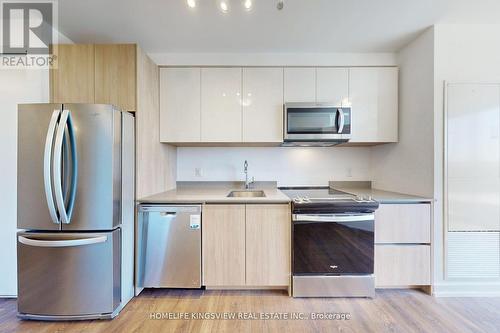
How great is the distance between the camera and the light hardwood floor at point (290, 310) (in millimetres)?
1699

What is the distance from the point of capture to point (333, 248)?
203 centimetres

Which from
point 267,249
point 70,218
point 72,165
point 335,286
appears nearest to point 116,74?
point 72,165

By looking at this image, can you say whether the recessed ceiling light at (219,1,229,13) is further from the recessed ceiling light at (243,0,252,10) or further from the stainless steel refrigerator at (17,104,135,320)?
the stainless steel refrigerator at (17,104,135,320)

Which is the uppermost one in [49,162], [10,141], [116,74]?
[116,74]

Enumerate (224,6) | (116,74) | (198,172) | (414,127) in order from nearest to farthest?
(224,6), (116,74), (414,127), (198,172)

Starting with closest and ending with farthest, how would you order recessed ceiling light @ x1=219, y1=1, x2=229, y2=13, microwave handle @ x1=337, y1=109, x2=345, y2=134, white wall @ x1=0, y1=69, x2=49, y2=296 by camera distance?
1. recessed ceiling light @ x1=219, y1=1, x2=229, y2=13
2. white wall @ x1=0, y1=69, x2=49, y2=296
3. microwave handle @ x1=337, y1=109, x2=345, y2=134

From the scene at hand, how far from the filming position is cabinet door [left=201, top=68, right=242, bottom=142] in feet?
8.02

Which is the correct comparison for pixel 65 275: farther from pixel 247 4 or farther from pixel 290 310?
pixel 247 4

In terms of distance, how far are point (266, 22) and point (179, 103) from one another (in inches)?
44.8

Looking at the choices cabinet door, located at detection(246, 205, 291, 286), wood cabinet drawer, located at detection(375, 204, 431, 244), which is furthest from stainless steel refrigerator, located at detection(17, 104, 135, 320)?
wood cabinet drawer, located at detection(375, 204, 431, 244)

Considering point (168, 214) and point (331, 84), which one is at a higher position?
point (331, 84)

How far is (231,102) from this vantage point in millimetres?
2451

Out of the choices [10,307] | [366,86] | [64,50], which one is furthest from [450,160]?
[10,307]

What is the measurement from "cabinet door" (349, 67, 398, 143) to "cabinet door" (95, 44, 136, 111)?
212cm
